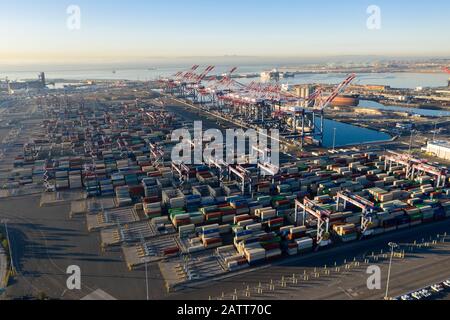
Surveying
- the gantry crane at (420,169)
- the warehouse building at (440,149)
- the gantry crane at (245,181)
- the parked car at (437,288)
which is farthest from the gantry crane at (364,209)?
the warehouse building at (440,149)

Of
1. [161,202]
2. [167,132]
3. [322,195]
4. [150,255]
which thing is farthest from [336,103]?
[150,255]

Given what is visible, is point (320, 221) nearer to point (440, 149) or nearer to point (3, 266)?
point (3, 266)

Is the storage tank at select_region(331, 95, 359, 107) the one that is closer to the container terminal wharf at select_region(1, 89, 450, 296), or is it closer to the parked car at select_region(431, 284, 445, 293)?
the container terminal wharf at select_region(1, 89, 450, 296)

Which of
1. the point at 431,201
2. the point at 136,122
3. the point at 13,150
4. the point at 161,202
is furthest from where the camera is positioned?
the point at 136,122

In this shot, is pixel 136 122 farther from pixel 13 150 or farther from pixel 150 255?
pixel 150 255

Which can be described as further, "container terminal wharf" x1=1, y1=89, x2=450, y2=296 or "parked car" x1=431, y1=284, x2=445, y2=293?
"container terminal wharf" x1=1, y1=89, x2=450, y2=296

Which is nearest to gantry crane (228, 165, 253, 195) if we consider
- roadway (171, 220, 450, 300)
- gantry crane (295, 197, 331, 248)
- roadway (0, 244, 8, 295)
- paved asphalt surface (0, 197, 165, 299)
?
gantry crane (295, 197, 331, 248)

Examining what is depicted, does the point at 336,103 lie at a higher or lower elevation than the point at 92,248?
higher
